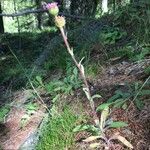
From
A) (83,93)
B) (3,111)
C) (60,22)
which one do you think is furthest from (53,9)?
(3,111)

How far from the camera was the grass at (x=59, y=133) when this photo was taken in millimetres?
3414

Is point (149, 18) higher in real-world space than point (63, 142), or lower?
higher

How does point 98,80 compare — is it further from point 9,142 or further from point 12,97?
Answer: point 12,97

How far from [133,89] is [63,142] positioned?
848 millimetres

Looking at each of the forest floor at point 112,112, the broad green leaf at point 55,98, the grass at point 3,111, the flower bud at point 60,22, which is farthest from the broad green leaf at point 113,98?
the grass at point 3,111

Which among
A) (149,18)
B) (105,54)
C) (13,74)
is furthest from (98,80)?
(13,74)

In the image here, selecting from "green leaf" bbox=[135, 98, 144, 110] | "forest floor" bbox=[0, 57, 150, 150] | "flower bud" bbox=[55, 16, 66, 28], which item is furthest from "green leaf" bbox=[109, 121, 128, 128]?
"flower bud" bbox=[55, 16, 66, 28]

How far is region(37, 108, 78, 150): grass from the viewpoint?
3414mm

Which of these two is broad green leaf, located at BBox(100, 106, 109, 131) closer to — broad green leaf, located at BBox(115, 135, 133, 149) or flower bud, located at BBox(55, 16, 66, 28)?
broad green leaf, located at BBox(115, 135, 133, 149)

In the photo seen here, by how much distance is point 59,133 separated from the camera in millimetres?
3539

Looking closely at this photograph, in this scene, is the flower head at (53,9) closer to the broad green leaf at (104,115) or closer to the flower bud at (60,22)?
the flower bud at (60,22)

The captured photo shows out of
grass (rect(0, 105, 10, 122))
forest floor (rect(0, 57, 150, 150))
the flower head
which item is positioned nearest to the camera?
the flower head

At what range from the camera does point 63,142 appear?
341 centimetres

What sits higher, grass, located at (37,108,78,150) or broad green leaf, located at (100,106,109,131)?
broad green leaf, located at (100,106,109,131)
